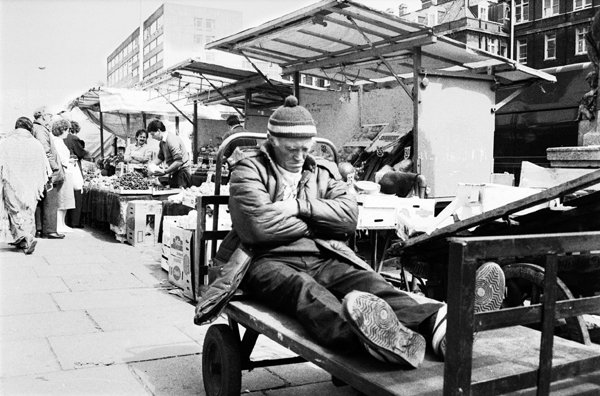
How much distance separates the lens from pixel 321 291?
303 cm

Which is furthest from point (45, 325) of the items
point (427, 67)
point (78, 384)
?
point (427, 67)

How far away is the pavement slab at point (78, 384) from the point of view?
3.70 meters

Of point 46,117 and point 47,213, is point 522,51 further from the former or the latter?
point 47,213

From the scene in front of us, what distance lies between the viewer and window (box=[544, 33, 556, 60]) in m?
38.2

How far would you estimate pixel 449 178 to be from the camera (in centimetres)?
927

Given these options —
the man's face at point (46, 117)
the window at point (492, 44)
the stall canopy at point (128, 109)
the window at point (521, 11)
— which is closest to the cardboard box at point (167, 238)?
the man's face at point (46, 117)

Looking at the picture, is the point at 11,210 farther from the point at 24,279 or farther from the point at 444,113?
the point at 444,113

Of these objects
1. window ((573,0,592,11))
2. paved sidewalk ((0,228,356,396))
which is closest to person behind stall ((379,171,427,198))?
paved sidewalk ((0,228,356,396))

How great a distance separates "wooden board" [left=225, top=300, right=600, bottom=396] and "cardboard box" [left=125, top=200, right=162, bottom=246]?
6750 mm

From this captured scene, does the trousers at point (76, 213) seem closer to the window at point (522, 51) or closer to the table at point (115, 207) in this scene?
the table at point (115, 207)

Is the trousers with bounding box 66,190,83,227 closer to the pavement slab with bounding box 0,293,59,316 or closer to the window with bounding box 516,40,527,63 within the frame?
the pavement slab with bounding box 0,293,59,316

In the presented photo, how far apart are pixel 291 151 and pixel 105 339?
242 centimetres

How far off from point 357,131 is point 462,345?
10.2 m

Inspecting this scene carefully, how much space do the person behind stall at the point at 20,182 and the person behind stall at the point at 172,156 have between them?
6.85 ft
